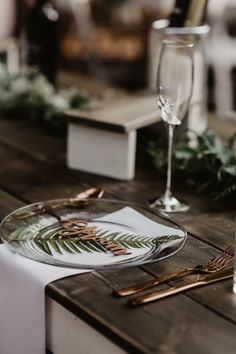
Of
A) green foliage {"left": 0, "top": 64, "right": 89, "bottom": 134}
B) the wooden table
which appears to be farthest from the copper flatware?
green foliage {"left": 0, "top": 64, "right": 89, "bottom": 134}

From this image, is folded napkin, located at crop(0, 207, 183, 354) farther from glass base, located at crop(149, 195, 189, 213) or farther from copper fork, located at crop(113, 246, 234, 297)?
glass base, located at crop(149, 195, 189, 213)

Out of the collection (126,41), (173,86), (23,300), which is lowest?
(126,41)

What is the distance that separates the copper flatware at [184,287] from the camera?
1.08 meters

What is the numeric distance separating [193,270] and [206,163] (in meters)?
0.45

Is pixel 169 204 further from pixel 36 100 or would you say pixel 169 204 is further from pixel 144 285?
pixel 36 100

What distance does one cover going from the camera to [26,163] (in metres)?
1.75

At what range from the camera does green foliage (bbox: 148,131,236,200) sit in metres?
1.53

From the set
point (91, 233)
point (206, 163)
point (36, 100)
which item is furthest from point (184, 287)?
point (36, 100)

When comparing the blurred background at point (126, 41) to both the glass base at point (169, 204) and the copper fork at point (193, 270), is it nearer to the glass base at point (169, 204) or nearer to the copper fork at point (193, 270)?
the glass base at point (169, 204)

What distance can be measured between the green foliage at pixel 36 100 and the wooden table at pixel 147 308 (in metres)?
0.48

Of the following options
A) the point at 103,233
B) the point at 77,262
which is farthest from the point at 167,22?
the point at 77,262

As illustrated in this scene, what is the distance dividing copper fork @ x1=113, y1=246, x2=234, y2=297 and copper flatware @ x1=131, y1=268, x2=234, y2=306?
2cm

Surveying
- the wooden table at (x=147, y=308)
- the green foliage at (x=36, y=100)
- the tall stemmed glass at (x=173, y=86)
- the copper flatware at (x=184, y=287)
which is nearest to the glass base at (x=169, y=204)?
the wooden table at (x=147, y=308)

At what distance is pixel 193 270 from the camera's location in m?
1.18
